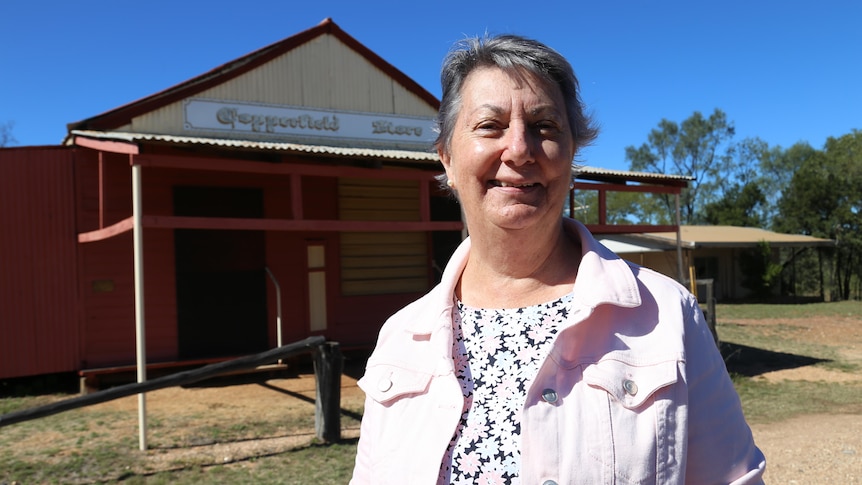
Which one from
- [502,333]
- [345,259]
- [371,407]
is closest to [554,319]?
[502,333]

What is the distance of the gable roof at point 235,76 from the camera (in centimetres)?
984

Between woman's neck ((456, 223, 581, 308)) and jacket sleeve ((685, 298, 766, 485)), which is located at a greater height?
woman's neck ((456, 223, 581, 308))

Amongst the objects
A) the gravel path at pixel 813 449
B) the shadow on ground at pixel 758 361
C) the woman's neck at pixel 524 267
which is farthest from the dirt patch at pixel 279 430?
the woman's neck at pixel 524 267

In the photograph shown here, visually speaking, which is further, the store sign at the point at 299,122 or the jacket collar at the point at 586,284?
the store sign at the point at 299,122

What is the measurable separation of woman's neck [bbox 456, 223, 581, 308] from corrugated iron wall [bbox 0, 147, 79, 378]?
9641mm

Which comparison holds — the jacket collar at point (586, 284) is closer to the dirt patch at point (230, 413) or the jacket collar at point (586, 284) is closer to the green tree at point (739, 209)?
the dirt patch at point (230, 413)

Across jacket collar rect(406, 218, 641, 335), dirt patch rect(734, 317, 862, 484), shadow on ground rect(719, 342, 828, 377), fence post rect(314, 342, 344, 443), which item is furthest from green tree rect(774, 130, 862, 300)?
jacket collar rect(406, 218, 641, 335)

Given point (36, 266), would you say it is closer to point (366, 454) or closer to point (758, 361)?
point (366, 454)

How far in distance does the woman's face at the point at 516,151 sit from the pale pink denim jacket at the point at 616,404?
0.22 m

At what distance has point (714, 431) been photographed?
138 centimetres

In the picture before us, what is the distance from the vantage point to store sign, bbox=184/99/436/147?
10594 mm

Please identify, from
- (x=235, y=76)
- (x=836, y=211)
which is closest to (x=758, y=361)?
(x=235, y=76)

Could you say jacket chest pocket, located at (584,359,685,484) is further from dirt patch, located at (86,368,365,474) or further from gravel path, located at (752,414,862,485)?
dirt patch, located at (86,368,365,474)

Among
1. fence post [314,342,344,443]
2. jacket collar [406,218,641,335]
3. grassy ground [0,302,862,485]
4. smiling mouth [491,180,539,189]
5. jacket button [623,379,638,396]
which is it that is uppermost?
smiling mouth [491,180,539,189]
